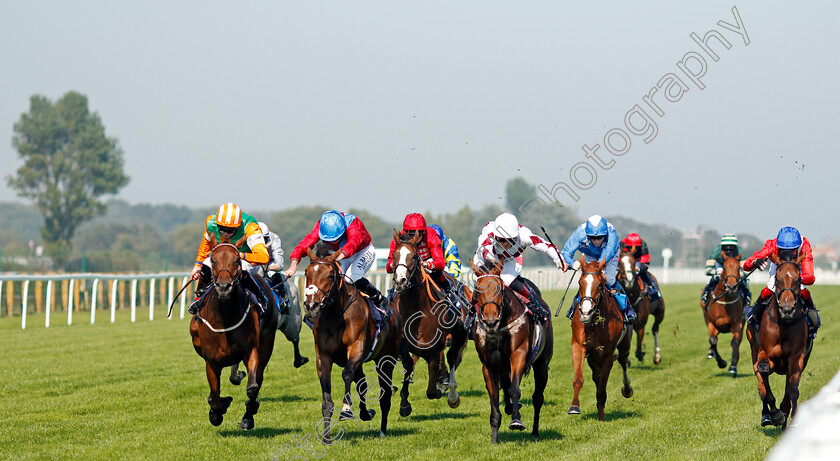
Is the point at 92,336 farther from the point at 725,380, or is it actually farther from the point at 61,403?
the point at 725,380

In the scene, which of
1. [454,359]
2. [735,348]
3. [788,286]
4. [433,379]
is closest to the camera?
[788,286]

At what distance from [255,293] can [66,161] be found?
208ft

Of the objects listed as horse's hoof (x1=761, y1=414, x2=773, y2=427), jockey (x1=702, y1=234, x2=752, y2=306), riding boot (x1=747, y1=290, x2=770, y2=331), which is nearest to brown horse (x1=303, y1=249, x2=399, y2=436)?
horse's hoof (x1=761, y1=414, x2=773, y2=427)

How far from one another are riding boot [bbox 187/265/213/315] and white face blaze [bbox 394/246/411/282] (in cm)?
163

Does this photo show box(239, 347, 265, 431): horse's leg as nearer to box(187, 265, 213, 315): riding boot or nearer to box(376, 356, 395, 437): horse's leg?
box(187, 265, 213, 315): riding boot

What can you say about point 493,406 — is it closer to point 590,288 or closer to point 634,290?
point 590,288

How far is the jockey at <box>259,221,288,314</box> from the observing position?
9.30 meters

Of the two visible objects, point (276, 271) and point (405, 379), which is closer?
point (405, 379)

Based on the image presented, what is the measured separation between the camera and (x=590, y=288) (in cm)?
839

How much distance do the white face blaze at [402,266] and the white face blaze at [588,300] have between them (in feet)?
5.25

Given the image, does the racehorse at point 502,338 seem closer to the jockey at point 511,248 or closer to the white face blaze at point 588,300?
the jockey at point 511,248

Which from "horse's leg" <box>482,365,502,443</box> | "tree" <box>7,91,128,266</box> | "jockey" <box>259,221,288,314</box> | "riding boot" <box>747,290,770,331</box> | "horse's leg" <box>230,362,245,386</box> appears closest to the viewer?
"horse's leg" <box>482,365,502,443</box>

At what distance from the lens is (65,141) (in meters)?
68.6

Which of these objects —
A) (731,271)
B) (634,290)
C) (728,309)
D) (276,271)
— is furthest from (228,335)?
(728,309)
